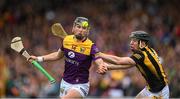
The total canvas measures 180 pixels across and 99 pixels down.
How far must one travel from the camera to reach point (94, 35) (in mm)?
23344

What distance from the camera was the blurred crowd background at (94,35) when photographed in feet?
66.9

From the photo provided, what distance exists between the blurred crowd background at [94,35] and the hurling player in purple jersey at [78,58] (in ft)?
19.3

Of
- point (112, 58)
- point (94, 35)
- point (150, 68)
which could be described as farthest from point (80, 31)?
point (94, 35)

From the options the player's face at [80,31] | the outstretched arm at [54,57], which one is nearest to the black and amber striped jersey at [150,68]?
the player's face at [80,31]

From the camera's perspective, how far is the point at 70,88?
13.6 m

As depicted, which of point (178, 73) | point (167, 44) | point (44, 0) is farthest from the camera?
point (44, 0)

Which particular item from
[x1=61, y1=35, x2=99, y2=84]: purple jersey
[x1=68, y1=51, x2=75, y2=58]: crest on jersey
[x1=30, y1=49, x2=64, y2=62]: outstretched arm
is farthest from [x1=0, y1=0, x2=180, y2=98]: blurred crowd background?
[x1=68, y1=51, x2=75, y2=58]: crest on jersey

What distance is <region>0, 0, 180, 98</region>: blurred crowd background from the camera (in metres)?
20.4

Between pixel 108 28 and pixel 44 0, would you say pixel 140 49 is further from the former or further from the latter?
pixel 44 0

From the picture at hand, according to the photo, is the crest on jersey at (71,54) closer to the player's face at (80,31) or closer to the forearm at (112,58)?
the player's face at (80,31)

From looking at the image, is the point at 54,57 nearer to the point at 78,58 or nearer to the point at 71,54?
the point at 71,54

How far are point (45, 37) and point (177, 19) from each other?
4323mm

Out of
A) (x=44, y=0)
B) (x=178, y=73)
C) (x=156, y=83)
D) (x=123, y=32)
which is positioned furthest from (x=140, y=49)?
(x=44, y=0)

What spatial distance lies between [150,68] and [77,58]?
1347 mm
